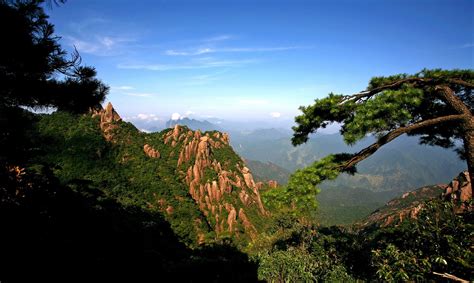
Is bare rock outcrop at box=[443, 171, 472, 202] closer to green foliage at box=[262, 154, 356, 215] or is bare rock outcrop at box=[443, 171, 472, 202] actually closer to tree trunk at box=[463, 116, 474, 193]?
tree trunk at box=[463, 116, 474, 193]

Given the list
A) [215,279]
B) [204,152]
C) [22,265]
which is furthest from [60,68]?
[204,152]

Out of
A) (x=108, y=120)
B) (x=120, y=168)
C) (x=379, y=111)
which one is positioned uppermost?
(x=108, y=120)

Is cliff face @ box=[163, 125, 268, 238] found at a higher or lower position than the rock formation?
lower

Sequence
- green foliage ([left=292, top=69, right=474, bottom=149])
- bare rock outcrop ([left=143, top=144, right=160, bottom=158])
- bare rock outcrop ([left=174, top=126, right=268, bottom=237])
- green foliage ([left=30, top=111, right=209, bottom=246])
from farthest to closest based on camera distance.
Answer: bare rock outcrop ([left=143, top=144, right=160, bottom=158]) < bare rock outcrop ([left=174, top=126, right=268, bottom=237]) < green foliage ([left=30, top=111, right=209, bottom=246]) < green foliage ([left=292, top=69, right=474, bottom=149])

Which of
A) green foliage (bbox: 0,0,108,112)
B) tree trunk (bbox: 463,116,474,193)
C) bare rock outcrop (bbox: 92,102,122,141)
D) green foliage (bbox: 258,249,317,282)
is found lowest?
green foliage (bbox: 258,249,317,282)

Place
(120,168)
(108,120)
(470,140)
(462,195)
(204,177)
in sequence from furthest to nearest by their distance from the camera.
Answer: (204,177) → (108,120) → (120,168) → (462,195) → (470,140)

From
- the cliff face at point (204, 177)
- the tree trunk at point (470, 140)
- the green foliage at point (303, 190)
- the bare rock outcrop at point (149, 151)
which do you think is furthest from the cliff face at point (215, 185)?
the tree trunk at point (470, 140)

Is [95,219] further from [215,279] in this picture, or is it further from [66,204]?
[215,279]

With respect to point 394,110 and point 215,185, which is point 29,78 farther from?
point 215,185

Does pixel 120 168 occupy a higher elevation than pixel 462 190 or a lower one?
higher

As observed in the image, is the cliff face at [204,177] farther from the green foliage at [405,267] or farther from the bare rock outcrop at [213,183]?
the green foliage at [405,267]

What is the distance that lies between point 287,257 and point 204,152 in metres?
43.3

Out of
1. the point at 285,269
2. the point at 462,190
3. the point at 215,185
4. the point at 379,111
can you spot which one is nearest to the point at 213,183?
the point at 215,185

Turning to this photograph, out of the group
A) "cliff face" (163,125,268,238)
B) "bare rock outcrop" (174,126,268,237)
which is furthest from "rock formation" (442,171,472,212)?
"bare rock outcrop" (174,126,268,237)
